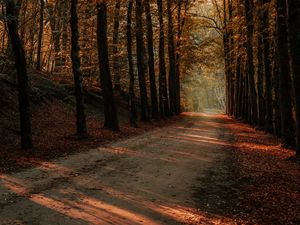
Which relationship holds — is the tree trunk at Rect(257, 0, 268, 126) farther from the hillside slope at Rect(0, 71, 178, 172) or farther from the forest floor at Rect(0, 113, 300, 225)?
the forest floor at Rect(0, 113, 300, 225)

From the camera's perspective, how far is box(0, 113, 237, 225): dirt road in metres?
8.19

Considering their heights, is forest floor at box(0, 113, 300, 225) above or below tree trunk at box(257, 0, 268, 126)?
below

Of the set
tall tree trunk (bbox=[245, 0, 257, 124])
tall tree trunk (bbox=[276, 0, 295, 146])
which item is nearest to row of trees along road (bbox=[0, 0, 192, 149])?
tall tree trunk (bbox=[245, 0, 257, 124])

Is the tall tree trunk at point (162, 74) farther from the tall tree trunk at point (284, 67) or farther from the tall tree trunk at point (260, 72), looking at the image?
the tall tree trunk at point (284, 67)

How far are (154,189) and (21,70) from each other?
7657 millimetres

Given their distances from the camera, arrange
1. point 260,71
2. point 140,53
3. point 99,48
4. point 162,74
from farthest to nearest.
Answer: point 162,74
point 140,53
point 260,71
point 99,48

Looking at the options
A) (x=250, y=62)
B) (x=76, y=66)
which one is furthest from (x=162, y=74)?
(x=76, y=66)

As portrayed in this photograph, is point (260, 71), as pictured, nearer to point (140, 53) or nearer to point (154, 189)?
point (140, 53)

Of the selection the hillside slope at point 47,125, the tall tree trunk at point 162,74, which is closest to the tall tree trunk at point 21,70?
the hillside slope at point 47,125

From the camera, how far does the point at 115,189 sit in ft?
34.1

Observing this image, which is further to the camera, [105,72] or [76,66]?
[105,72]

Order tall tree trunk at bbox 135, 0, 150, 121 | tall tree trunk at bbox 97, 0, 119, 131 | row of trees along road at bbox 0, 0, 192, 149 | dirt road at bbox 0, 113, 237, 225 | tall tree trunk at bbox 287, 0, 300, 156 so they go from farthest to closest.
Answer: tall tree trunk at bbox 135, 0, 150, 121 → tall tree trunk at bbox 97, 0, 119, 131 → row of trees along road at bbox 0, 0, 192, 149 → tall tree trunk at bbox 287, 0, 300, 156 → dirt road at bbox 0, 113, 237, 225

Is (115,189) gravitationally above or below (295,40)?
below

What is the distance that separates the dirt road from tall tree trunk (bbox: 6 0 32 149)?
2.16m
